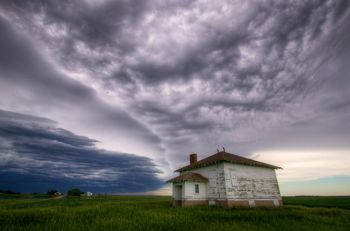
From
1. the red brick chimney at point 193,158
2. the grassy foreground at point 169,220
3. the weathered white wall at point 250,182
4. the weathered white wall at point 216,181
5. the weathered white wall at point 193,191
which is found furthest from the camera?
the red brick chimney at point 193,158

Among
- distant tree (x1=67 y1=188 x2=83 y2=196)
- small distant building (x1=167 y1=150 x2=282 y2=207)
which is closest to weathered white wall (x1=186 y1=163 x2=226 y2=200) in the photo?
small distant building (x1=167 y1=150 x2=282 y2=207)

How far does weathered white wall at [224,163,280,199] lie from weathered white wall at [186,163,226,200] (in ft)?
1.81

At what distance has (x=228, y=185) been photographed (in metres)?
26.7

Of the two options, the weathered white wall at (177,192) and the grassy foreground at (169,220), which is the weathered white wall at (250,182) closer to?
the grassy foreground at (169,220)

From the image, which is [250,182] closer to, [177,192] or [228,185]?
[228,185]

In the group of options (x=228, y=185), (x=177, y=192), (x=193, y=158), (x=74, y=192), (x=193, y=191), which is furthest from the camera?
(x=74, y=192)

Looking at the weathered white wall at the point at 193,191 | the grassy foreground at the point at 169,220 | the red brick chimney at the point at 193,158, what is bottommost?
the grassy foreground at the point at 169,220

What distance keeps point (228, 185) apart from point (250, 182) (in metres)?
4.50

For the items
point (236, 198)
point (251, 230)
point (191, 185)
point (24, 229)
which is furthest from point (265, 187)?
point (24, 229)

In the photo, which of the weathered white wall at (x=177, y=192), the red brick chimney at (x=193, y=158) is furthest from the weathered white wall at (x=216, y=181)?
the red brick chimney at (x=193, y=158)

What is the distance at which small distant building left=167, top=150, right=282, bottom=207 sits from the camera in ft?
88.3

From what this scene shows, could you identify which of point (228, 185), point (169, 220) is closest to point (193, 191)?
point (228, 185)

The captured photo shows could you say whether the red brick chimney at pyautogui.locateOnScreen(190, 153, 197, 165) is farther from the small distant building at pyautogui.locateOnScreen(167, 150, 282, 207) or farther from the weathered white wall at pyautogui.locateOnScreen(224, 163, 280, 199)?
the weathered white wall at pyautogui.locateOnScreen(224, 163, 280, 199)

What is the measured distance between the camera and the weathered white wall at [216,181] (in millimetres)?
26845
